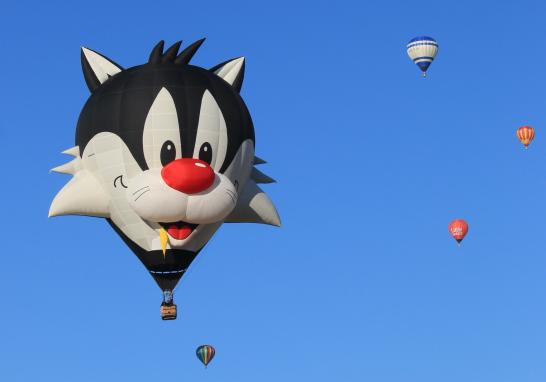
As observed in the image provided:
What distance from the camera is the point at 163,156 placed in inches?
1683

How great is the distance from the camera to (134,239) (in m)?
44.3

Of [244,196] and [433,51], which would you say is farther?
[433,51]

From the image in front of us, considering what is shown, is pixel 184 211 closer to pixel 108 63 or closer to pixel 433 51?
pixel 108 63

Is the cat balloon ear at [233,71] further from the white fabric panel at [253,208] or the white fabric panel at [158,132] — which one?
the white fabric panel at [158,132]

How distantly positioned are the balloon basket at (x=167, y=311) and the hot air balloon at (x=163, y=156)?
1.0 inches

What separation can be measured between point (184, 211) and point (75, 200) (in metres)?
3.31

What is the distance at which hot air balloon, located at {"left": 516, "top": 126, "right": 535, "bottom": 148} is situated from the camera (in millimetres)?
66938

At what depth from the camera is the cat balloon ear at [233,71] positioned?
45.6 m

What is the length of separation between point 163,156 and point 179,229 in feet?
6.82

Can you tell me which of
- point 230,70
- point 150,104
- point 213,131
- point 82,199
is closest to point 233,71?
point 230,70

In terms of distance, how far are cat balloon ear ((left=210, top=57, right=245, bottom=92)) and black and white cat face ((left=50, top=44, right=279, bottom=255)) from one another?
166 mm

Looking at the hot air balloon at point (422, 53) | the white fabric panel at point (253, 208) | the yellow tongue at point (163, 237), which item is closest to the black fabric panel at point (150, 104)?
the yellow tongue at point (163, 237)

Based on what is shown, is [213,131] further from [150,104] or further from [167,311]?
[167,311]

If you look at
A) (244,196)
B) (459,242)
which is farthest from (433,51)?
(244,196)
